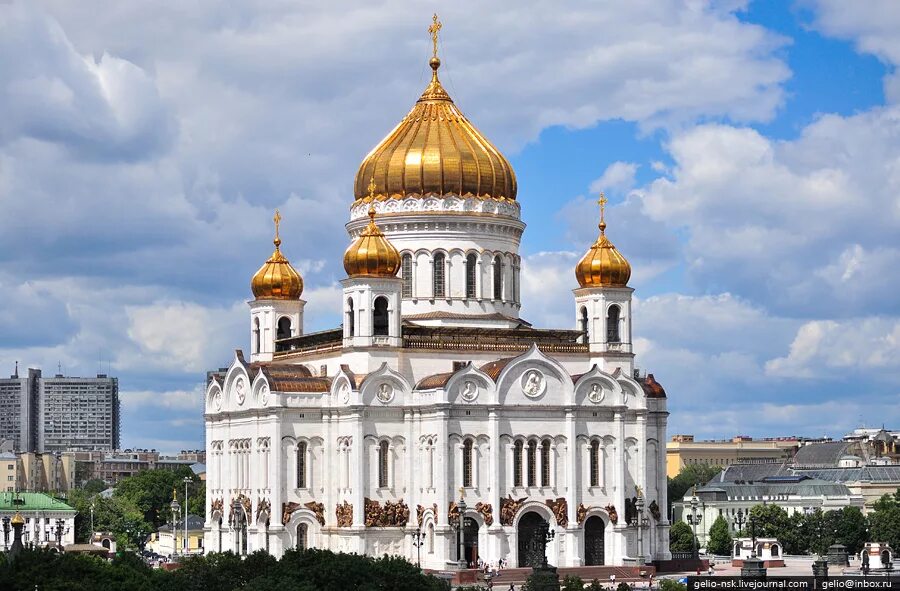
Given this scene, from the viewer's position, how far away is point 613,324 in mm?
89375

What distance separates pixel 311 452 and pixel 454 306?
30.2 ft

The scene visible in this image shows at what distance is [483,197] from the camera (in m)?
90.0

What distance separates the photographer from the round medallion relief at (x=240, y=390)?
87.7 metres

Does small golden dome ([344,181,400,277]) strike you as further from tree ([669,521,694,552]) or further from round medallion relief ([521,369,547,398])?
tree ([669,521,694,552])

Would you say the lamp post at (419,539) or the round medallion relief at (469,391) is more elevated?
the round medallion relief at (469,391)

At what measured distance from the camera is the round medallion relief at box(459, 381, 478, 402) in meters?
83.8

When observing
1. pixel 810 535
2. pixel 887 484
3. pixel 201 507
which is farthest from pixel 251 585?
pixel 887 484

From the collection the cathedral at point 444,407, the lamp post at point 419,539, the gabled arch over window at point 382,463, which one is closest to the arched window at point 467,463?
the cathedral at point 444,407

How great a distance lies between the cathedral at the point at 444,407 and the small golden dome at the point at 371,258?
0.24 ft

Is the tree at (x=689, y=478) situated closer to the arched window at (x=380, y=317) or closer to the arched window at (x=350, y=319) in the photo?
the arched window at (x=380, y=317)

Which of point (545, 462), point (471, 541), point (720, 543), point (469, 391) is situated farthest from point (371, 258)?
point (720, 543)

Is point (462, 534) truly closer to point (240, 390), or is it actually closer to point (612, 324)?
point (240, 390)

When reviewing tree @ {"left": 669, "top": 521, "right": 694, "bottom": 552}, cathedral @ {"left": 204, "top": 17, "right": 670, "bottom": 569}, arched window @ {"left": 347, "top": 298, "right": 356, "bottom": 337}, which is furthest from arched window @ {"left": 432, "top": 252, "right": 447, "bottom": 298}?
tree @ {"left": 669, "top": 521, "right": 694, "bottom": 552}

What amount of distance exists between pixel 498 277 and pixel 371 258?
291 inches
